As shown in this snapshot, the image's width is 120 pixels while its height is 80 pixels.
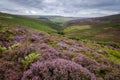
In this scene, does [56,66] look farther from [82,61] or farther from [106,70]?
[106,70]

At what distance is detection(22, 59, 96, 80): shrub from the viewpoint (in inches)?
316

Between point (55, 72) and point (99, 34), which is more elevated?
point (55, 72)

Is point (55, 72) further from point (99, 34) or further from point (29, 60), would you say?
point (99, 34)

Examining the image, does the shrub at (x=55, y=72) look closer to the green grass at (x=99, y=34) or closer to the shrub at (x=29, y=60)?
the shrub at (x=29, y=60)

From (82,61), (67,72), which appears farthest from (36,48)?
(67,72)

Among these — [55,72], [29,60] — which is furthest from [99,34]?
[55,72]

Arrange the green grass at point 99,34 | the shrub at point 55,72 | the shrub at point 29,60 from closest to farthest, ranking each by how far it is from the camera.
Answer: the shrub at point 55,72 < the shrub at point 29,60 < the green grass at point 99,34

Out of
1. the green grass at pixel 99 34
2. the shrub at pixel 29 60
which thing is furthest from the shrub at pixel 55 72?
the green grass at pixel 99 34

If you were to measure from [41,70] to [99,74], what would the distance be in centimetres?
363

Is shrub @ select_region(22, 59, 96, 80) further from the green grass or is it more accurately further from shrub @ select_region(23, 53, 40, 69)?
the green grass

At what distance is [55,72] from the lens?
8125 millimetres

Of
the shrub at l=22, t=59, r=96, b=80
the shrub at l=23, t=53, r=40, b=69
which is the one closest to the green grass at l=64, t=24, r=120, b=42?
the shrub at l=23, t=53, r=40, b=69

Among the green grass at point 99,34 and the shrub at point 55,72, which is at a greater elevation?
the shrub at point 55,72

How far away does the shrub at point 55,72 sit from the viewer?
26.3 ft
